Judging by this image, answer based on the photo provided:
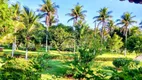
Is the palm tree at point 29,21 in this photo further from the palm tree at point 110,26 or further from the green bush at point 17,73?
the green bush at point 17,73

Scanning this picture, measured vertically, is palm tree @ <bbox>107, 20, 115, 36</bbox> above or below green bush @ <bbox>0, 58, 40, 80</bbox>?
above

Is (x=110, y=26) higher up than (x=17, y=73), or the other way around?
(x=110, y=26)

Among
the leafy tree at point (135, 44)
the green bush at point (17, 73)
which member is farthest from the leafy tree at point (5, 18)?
the green bush at point (17, 73)

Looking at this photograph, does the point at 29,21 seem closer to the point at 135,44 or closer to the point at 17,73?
the point at 135,44

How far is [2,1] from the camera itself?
1613 inches

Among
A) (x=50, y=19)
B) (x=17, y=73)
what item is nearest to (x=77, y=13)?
(x=50, y=19)

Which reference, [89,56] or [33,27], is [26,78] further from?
[33,27]

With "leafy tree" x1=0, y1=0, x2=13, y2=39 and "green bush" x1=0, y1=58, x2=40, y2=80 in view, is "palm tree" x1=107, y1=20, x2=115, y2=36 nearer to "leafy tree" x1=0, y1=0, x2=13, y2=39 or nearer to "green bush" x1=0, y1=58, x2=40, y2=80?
"leafy tree" x1=0, y1=0, x2=13, y2=39

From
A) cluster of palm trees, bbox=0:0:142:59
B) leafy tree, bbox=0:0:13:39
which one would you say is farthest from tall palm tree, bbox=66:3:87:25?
leafy tree, bbox=0:0:13:39

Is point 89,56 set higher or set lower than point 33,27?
lower

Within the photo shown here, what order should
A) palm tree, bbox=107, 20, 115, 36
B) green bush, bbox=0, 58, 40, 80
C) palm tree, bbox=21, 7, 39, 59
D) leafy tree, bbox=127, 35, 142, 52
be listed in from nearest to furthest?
green bush, bbox=0, 58, 40, 80
palm tree, bbox=21, 7, 39, 59
leafy tree, bbox=127, 35, 142, 52
palm tree, bbox=107, 20, 115, 36

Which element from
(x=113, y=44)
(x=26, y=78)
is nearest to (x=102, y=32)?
(x=113, y=44)

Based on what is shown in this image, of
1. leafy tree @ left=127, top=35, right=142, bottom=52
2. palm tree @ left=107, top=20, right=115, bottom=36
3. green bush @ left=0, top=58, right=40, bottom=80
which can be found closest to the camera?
green bush @ left=0, top=58, right=40, bottom=80

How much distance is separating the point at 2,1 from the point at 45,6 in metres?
23.0
